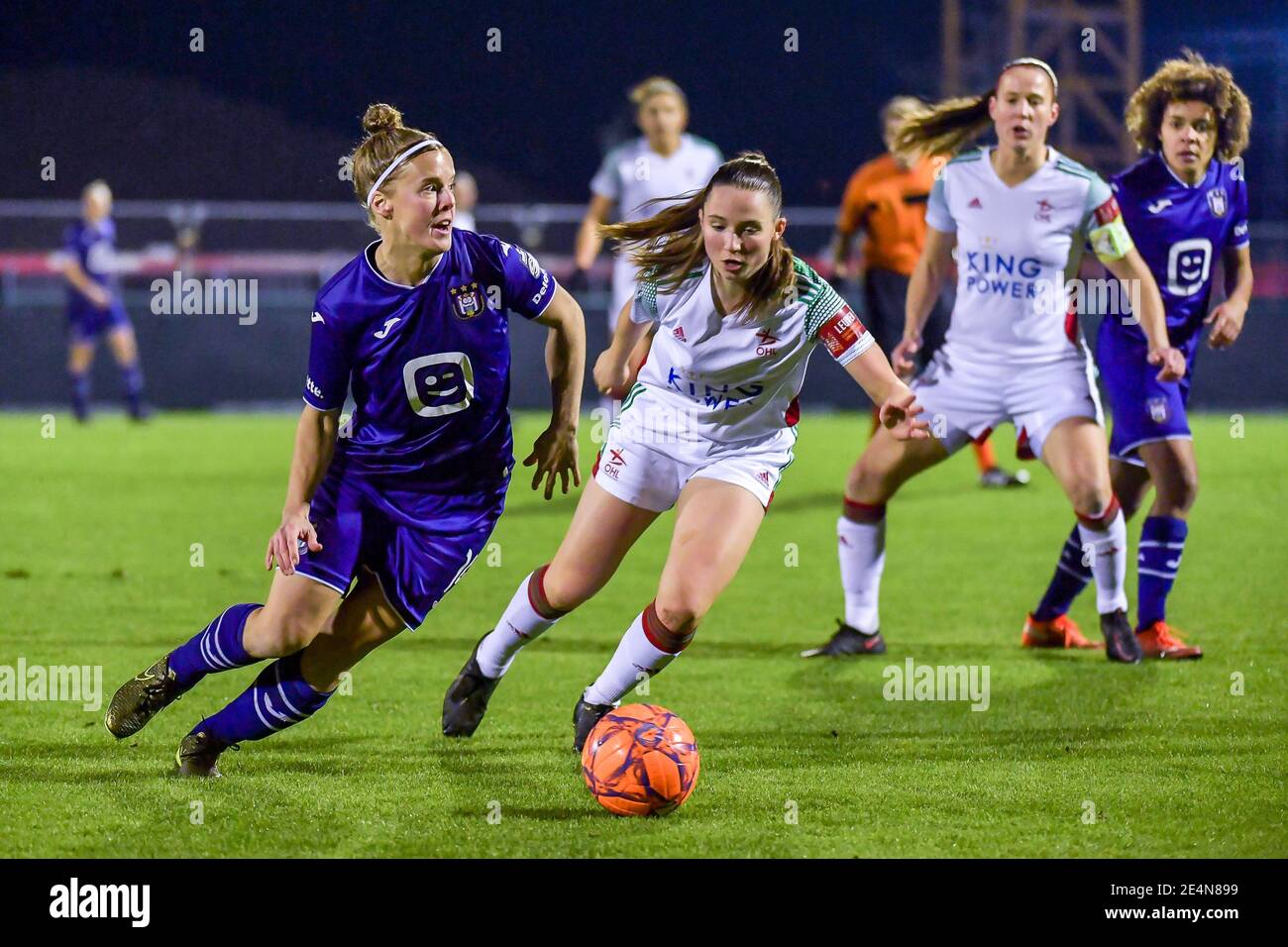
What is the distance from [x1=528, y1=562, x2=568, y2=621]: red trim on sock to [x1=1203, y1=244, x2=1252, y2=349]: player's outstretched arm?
9.30 feet

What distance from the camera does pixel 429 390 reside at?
4.59 m

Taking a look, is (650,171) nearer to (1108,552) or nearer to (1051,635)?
(1051,635)

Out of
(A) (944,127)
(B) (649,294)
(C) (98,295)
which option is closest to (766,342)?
(B) (649,294)

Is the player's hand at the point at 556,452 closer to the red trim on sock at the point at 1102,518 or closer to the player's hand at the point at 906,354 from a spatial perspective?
the player's hand at the point at 906,354

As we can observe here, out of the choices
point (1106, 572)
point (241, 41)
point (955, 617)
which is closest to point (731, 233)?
point (1106, 572)

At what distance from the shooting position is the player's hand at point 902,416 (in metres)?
4.43

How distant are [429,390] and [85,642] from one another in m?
2.66

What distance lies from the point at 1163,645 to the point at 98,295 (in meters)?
12.0

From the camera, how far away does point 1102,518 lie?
614 centimetres

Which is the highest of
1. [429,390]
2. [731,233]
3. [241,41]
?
[241,41]

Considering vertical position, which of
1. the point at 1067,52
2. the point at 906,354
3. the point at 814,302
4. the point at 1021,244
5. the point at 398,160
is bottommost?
the point at 814,302

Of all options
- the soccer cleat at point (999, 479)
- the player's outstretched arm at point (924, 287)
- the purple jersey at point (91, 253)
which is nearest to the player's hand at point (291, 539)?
the player's outstretched arm at point (924, 287)

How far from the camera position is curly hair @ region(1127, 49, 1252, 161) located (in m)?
6.34
